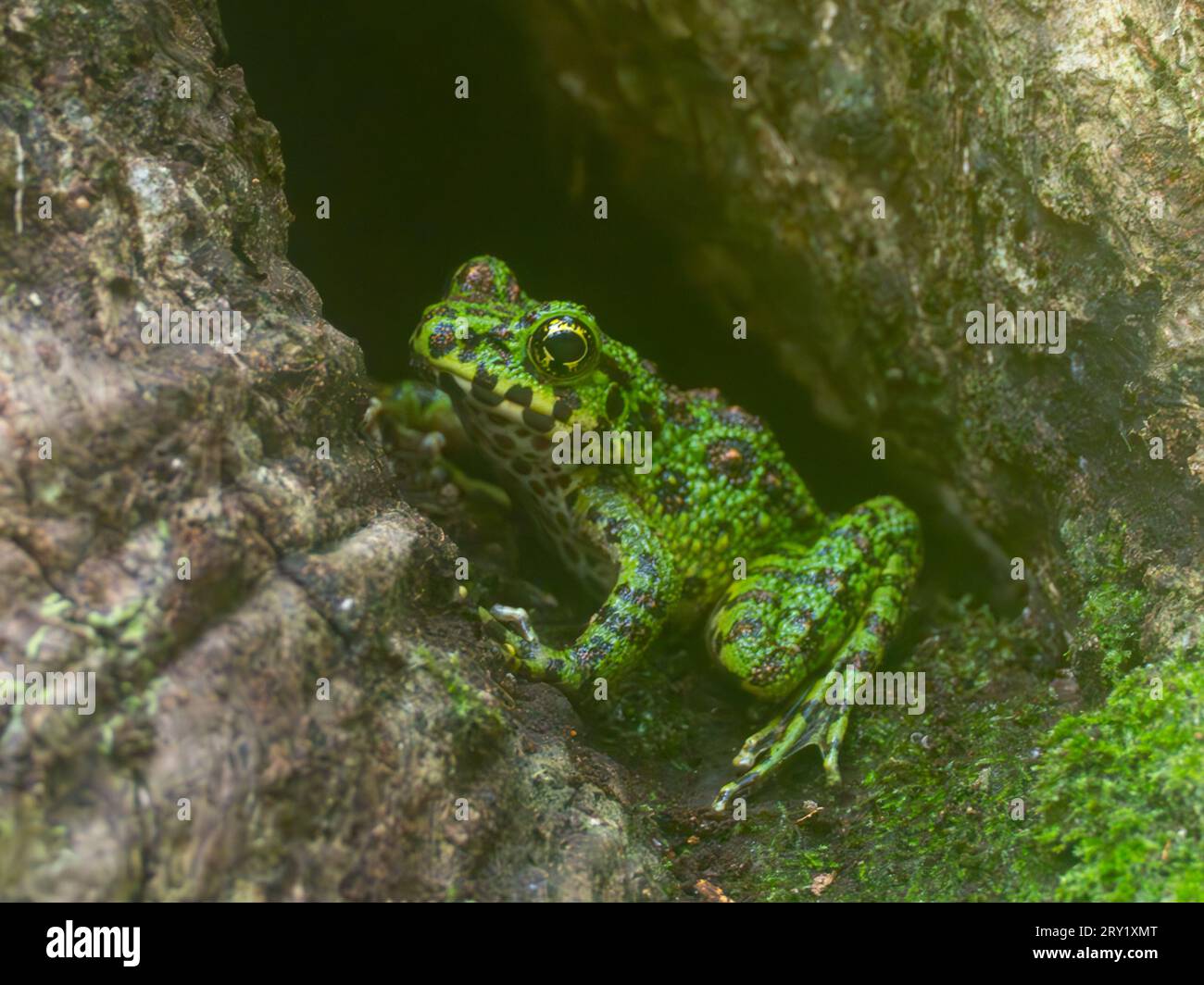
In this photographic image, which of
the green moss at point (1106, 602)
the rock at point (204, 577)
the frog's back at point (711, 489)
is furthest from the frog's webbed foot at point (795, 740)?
the green moss at point (1106, 602)

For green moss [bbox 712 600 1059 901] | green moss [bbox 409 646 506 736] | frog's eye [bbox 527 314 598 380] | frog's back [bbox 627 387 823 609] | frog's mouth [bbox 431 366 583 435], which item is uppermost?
frog's eye [bbox 527 314 598 380]

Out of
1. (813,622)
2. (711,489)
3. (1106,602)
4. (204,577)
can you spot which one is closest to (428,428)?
(711,489)

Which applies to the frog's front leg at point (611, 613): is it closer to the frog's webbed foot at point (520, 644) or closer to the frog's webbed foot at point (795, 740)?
the frog's webbed foot at point (520, 644)

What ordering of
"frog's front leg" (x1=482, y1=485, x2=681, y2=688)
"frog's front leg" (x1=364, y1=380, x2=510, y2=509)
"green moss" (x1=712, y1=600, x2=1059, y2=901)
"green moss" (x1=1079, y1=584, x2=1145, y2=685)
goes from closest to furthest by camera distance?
"green moss" (x1=712, y1=600, x2=1059, y2=901)
"green moss" (x1=1079, y1=584, x2=1145, y2=685)
"frog's front leg" (x1=482, y1=485, x2=681, y2=688)
"frog's front leg" (x1=364, y1=380, x2=510, y2=509)

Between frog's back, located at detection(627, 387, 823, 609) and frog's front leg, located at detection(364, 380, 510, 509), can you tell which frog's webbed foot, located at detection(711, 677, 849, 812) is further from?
frog's front leg, located at detection(364, 380, 510, 509)

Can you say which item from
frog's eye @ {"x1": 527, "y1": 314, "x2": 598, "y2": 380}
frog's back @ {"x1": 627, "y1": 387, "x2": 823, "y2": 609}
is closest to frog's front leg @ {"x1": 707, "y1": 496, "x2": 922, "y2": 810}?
frog's back @ {"x1": 627, "y1": 387, "x2": 823, "y2": 609}

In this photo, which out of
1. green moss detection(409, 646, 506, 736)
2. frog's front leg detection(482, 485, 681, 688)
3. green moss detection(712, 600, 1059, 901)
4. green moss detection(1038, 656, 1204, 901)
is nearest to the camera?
green moss detection(1038, 656, 1204, 901)
